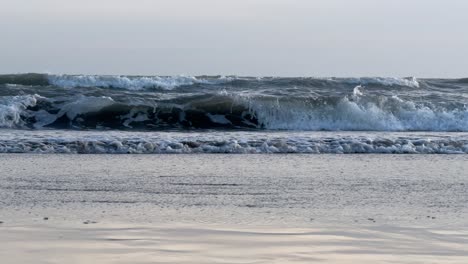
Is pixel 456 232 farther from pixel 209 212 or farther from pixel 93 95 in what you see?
pixel 93 95

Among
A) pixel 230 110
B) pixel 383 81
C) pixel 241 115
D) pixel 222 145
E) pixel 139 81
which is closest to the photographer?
pixel 222 145

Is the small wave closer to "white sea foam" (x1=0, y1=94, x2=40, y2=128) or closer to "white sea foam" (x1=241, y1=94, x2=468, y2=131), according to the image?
"white sea foam" (x1=241, y1=94, x2=468, y2=131)

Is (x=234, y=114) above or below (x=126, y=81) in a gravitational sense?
below

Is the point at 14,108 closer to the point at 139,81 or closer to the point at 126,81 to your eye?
the point at 139,81

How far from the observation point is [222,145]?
30.2 ft

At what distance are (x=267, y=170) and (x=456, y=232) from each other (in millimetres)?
3084

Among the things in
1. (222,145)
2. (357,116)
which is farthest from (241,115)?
(222,145)

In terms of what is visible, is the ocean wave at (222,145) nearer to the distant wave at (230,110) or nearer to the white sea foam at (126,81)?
the distant wave at (230,110)

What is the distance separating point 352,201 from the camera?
5.41 m

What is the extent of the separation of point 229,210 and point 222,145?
169 inches

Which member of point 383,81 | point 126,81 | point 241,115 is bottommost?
point 241,115

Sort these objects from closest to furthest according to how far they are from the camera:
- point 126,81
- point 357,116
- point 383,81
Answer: point 357,116, point 126,81, point 383,81

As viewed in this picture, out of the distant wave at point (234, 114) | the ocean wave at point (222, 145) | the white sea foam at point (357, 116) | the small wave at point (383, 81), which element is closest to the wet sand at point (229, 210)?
the ocean wave at point (222, 145)

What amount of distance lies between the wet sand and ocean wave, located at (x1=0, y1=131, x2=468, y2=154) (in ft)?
2.36
